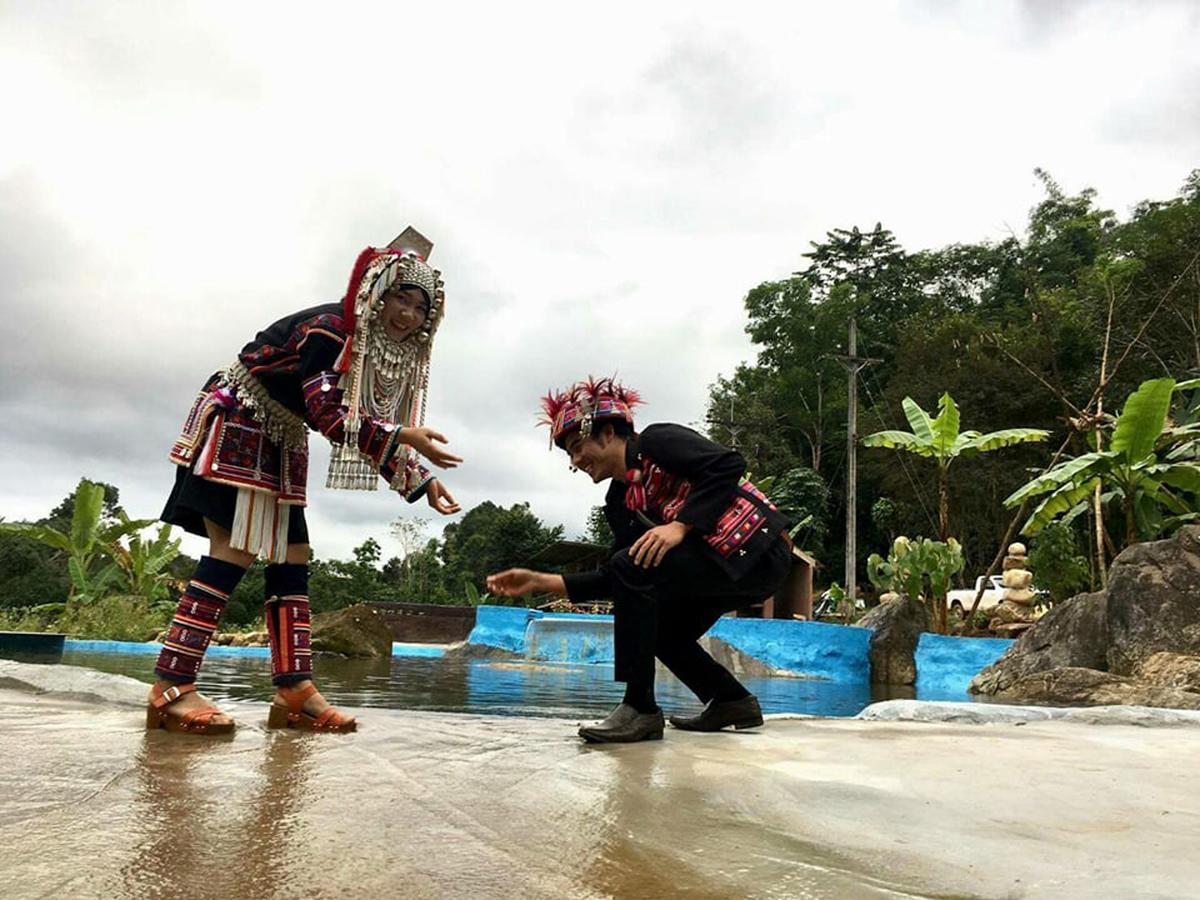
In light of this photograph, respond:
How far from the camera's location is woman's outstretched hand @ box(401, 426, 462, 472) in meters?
2.56

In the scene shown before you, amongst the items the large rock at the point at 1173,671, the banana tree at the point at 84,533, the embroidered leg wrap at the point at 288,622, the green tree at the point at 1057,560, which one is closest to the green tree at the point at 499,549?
the banana tree at the point at 84,533

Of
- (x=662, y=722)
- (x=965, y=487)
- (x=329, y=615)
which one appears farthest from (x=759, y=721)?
(x=965, y=487)

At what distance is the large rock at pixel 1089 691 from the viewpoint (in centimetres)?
564

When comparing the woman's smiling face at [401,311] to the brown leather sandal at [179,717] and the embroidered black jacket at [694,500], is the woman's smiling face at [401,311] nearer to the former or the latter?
the embroidered black jacket at [694,500]

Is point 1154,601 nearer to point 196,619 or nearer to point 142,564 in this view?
point 196,619

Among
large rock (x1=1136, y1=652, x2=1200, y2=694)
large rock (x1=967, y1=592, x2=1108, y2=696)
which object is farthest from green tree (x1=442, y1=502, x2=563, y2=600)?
large rock (x1=1136, y1=652, x2=1200, y2=694)

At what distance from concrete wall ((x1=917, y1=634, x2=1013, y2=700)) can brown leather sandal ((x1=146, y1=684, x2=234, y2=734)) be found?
8810 mm

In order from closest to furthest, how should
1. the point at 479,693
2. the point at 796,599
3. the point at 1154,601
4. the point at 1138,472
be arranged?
the point at 479,693 → the point at 1154,601 → the point at 1138,472 → the point at 796,599

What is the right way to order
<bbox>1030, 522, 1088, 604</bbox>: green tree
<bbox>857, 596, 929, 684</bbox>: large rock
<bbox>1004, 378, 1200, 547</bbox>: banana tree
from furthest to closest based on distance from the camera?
<bbox>1030, 522, 1088, 604</bbox>: green tree, <bbox>857, 596, 929, 684</bbox>: large rock, <bbox>1004, 378, 1200, 547</bbox>: banana tree

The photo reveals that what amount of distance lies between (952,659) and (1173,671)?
3827mm

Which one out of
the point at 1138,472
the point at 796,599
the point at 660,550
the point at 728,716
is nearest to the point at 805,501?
the point at 796,599

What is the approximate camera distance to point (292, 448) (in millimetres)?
2803

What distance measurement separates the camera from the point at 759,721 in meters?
2.85

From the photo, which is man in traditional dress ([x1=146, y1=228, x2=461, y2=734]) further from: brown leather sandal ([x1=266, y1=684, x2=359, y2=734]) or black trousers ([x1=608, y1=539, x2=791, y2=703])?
black trousers ([x1=608, y1=539, x2=791, y2=703])
